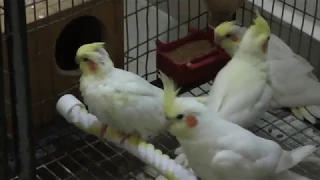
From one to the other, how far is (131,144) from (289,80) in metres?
0.47

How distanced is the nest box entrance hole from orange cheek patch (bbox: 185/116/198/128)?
0.51 metres

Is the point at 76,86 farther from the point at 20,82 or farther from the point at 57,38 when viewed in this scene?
the point at 20,82

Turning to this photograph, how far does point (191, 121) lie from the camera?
1.25 m

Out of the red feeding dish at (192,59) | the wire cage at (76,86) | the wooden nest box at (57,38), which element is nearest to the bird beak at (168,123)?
the wire cage at (76,86)

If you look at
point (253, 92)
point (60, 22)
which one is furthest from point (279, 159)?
point (60, 22)

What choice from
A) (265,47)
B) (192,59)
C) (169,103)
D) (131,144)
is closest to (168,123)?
(169,103)

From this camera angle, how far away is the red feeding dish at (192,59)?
1748 millimetres

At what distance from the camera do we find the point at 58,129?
1634 mm

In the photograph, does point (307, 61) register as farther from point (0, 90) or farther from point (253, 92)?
point (0, 90)

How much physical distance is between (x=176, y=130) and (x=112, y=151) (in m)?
0.36

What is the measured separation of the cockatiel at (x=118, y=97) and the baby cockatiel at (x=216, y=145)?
3.0 inches

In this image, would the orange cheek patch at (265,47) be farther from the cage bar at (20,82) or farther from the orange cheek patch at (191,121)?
the cage bar at (20,82)

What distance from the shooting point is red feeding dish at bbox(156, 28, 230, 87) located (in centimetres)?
175

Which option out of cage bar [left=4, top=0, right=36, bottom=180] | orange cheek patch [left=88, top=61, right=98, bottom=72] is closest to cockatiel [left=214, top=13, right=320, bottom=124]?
orange cheek patch [left=88, top=61, right=98, bottom=72]
